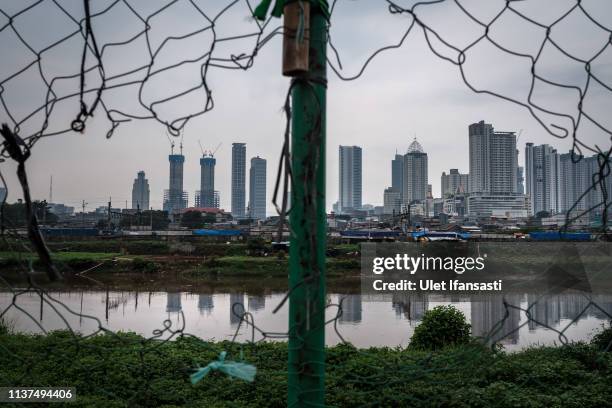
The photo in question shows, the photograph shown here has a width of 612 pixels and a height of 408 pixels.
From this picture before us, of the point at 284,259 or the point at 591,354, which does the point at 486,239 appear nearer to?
the point at 284,259

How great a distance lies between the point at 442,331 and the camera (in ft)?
Result: 13.4

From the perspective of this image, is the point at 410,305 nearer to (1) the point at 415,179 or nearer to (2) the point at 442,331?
(2) the point at 442,331

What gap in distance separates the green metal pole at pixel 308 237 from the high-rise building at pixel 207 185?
3259cm

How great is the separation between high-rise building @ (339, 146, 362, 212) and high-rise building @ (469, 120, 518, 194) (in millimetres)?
6855

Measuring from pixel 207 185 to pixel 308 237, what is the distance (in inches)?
1520

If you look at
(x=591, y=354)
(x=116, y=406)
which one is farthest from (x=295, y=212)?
(x=591, y=354)

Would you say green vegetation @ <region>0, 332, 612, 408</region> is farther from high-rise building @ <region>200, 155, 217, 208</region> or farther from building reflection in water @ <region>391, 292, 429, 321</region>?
high-rise building @ <region>200, 155, 217, 208</region>

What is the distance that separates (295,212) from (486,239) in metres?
18.9

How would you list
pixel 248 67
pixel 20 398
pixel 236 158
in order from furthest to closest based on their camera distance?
pixel 236 158, pixel 20 398, pixel 248 67

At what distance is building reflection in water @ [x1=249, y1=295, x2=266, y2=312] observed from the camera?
31.6ft

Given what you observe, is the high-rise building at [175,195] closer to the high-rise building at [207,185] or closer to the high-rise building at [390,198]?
the high-rise building at [207,185]

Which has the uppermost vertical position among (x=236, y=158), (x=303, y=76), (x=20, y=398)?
(x=236, y=158)

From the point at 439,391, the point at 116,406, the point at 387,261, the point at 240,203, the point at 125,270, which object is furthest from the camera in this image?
the point at 240,203

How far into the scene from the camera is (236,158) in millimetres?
31969
